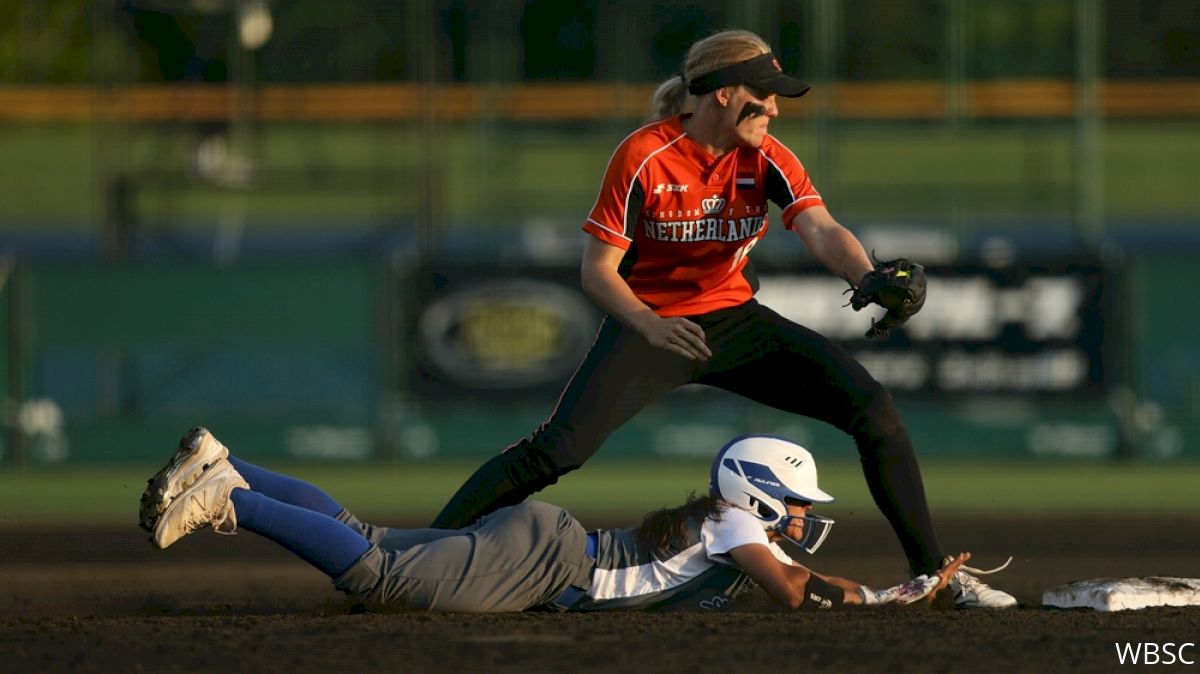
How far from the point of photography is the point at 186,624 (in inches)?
286

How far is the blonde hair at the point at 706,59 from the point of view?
7547 millimetres

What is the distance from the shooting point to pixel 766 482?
287 inches

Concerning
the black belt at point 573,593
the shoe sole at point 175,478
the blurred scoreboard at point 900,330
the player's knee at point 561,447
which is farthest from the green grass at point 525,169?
the shoe sole at point 175,478

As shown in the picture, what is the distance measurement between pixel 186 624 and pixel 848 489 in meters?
8.54

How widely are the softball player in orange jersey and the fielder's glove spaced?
141mm

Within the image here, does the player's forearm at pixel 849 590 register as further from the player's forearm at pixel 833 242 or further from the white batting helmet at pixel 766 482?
the player's forearm at pixel 833 242

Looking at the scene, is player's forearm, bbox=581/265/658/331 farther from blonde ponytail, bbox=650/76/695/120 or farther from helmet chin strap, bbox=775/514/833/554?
helmet chin strap, bbox=775/514/833/554

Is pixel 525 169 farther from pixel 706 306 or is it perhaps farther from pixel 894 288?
pixel 894 288

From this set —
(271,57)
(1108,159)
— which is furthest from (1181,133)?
(271,57)

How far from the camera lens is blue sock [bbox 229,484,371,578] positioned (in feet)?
22.9

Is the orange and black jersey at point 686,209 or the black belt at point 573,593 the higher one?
the orange and black jersey at point 686,209

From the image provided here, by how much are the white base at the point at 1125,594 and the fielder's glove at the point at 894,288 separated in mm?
1305

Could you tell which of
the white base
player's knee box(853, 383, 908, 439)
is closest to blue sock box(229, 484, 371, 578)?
player's knee box(853, 383, 908, 439)

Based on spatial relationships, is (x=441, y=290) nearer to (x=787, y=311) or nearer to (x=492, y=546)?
(x=787, y=311)
